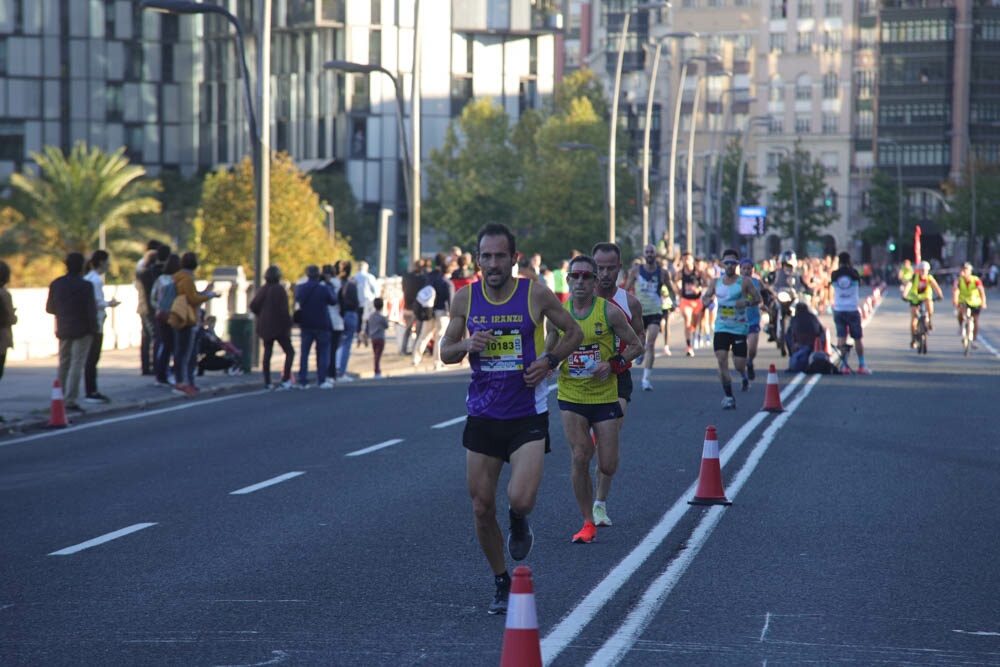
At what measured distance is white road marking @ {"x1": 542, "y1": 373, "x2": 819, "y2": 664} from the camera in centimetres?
702

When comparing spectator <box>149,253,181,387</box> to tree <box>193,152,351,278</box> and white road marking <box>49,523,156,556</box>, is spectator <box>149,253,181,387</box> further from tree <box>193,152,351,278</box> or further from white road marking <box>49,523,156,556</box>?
tree <box>193,152,351,278</box>

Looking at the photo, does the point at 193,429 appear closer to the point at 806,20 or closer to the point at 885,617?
the point at 885,617

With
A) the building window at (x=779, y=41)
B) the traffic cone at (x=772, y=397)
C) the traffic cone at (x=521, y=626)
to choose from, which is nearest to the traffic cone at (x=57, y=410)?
the traffic cone at (x=772, y=397)

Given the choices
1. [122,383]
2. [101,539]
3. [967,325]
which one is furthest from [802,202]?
[101,539]

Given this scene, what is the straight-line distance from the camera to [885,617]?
7.66 meters

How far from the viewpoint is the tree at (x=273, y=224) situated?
39.0 meters

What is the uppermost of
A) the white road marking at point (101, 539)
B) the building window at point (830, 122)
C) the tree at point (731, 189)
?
the building window at point (830, 122)

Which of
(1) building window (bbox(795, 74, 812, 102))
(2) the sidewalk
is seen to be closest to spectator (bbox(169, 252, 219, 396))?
(2) the sidewalk

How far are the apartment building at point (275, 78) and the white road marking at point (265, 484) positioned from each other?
225ft

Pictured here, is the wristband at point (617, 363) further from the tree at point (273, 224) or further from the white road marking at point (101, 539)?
the tree at point (273, 224)

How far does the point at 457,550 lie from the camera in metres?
9.57

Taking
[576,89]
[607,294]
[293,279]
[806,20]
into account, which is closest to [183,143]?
Answer: [576,89]

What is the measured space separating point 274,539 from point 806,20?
5405 inches

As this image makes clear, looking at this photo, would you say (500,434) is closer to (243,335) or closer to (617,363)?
(617,363)
